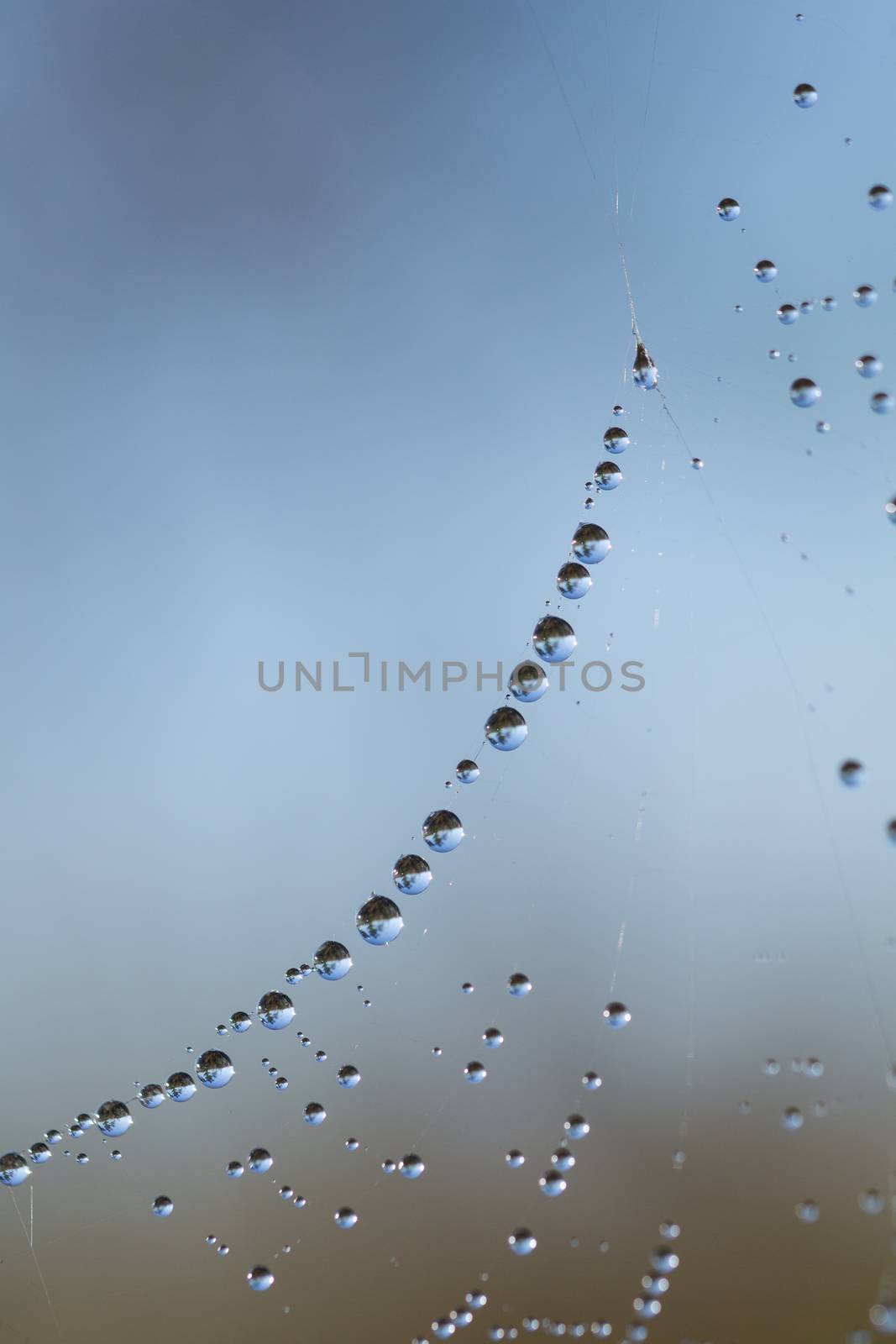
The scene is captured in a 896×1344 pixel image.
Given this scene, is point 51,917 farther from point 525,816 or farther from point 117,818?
point 525,816

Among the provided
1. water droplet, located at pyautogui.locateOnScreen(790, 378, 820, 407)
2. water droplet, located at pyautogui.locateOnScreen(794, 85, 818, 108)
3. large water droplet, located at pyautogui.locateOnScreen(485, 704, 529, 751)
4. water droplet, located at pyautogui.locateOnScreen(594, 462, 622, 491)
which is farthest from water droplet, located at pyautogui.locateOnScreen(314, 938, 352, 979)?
water droplet, located at pyautogui.locateOnScreen(794, 85, 818, 108)

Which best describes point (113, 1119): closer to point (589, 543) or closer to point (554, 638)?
point (554, 638)

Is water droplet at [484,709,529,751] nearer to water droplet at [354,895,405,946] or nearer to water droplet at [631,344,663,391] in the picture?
water droplet at [354,895,405,946]

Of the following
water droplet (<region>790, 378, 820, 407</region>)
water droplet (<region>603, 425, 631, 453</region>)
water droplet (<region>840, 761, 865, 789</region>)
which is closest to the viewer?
water droplet (<region>840, 761, 865, 789</region>)

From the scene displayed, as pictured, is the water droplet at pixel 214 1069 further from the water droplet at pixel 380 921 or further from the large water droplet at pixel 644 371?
the large water droplet at pixel 644 371

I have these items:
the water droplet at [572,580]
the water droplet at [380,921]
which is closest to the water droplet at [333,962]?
the water droplet at [380,921]

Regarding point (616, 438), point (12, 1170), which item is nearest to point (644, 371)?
point (616, 438)

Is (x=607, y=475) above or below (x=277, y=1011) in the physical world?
above

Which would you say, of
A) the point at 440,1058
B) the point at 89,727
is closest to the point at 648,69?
the point at 89,727
